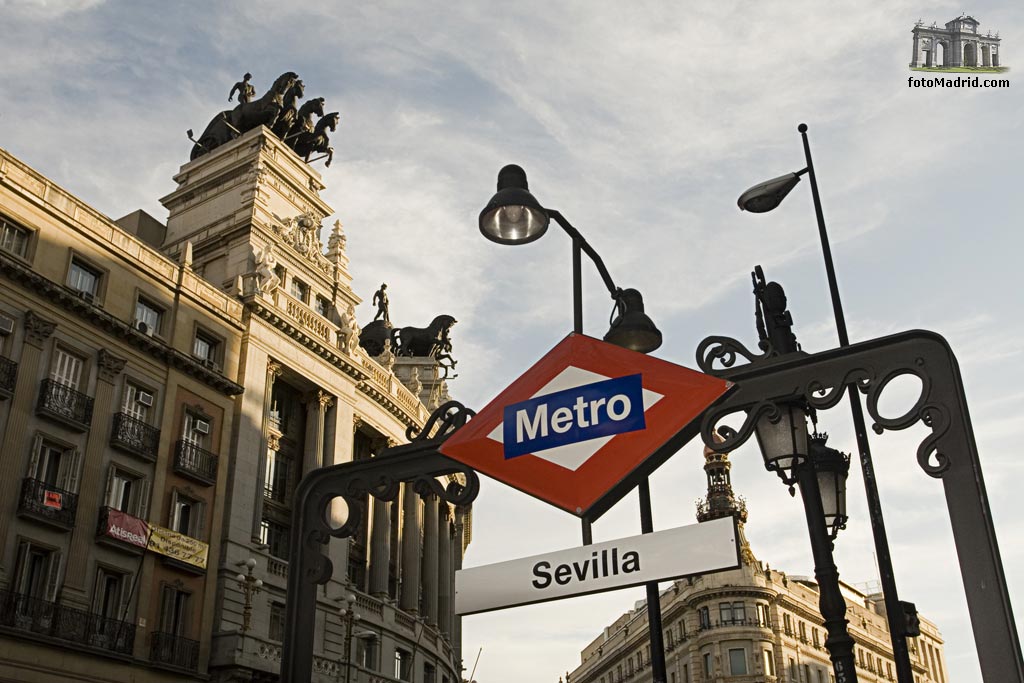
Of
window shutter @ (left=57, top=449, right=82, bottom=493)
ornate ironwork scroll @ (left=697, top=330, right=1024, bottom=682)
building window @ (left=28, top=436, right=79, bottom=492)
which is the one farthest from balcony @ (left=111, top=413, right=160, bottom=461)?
ornate ironwork scroll @ (left=697, top=330, right=1024, bottom=682)

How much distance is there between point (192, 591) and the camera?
1367 inches

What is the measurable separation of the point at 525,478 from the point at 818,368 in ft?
6.30

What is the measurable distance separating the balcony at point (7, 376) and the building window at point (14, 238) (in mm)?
3667

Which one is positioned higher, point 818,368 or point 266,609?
point 266,609

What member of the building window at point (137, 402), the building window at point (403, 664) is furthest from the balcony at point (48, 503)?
the building window at point (403, 664)

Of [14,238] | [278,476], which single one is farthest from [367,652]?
[14,238]

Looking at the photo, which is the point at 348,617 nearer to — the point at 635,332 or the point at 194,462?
the point at 194,462

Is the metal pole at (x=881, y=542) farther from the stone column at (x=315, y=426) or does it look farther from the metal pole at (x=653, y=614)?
the stone column at (x=315, y=426)

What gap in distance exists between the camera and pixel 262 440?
132 feet

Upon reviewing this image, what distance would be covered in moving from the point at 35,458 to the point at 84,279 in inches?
280

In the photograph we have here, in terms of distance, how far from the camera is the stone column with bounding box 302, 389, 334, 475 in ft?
141

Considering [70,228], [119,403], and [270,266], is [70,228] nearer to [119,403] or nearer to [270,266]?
[119,403]

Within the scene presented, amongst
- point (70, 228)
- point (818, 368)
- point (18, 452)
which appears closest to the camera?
point (818, 368)

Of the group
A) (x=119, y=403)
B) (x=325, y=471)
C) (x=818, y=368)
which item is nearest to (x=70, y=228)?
(x=119, y=403)
